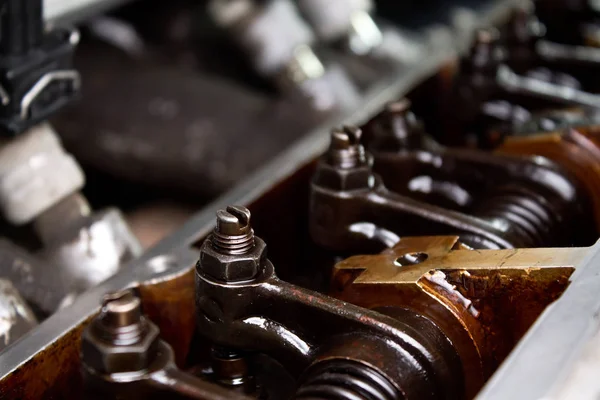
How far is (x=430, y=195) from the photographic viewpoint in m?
1.35

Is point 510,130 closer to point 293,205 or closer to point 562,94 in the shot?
point 562,94

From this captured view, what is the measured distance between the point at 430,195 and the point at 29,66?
2.15ft

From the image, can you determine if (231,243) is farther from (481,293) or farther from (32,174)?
(32,174)

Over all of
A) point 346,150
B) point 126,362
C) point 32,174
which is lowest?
point 32,174

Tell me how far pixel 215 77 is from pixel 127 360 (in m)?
1.66

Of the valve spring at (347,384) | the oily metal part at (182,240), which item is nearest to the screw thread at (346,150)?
the oily metal part at (182,240)

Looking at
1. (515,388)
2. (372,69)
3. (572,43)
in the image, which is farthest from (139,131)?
(515,388)

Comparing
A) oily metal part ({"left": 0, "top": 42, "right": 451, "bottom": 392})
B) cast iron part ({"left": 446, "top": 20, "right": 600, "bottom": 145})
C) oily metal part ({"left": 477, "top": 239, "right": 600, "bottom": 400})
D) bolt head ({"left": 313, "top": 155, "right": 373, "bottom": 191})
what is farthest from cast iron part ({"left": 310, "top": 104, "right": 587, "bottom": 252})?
cast iron part ({"left": 446, "top": 20, "right": 600, "bottom": 145})

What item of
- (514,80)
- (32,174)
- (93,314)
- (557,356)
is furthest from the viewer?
(514,80)

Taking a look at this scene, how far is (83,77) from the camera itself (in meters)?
2.23

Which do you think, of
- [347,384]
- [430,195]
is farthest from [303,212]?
[347,384]

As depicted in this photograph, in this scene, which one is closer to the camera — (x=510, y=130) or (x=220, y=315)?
(x=220, y=315)

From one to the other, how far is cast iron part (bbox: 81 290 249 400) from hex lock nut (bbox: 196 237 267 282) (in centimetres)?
11

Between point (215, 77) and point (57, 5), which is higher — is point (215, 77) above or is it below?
below
